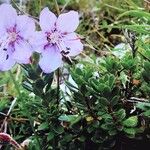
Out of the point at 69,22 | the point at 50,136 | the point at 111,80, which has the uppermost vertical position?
the point at 69,22

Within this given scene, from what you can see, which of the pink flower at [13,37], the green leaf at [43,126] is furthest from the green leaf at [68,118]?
the pink flower at [13,37]

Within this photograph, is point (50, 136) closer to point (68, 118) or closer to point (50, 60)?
point (68, 118)

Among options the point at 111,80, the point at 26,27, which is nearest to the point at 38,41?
the point at 26,27

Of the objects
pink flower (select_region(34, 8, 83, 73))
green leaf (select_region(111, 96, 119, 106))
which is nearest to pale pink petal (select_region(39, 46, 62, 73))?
pink flower (select_region(34, 8, 83, 73))

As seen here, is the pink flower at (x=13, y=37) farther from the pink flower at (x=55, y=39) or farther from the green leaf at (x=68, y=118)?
the green leaf at (x=68, y=118)

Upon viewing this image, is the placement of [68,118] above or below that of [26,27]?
below
